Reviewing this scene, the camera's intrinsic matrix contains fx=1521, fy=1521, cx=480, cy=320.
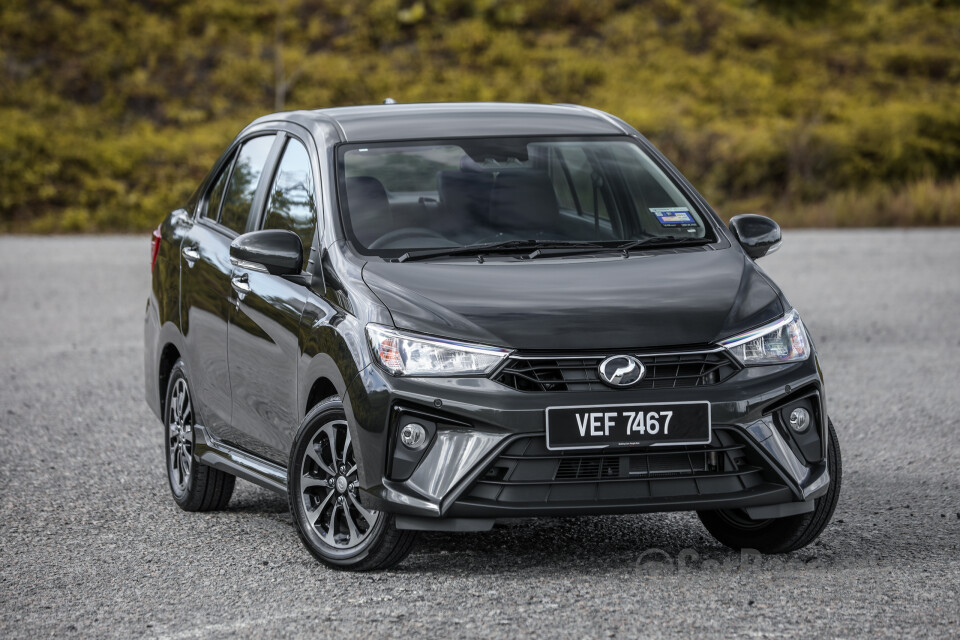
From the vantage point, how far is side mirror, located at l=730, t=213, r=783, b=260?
619cm

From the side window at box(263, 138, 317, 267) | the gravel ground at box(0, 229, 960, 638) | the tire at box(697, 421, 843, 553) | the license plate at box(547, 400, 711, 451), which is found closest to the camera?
the gravel ground at box(0, 229, 960, 638)

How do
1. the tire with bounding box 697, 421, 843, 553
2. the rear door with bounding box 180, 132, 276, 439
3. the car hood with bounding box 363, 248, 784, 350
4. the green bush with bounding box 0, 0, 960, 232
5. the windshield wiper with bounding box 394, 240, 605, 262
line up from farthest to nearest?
the green bush with bounding box 0, 0, 960, 232
the rear door with bounding box 180, 132, 276, 439
the windshield wiper with bounding box 394, 240, 605, 262
the tire with bounding box 697, 421, 843, 553
the car hood with bounding box 363, 248, 784, 350

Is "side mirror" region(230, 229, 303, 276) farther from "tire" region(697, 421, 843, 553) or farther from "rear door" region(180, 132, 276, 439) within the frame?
"tire" region(697, 421, 843, 553)

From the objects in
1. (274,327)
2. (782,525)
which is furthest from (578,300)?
(274,327)

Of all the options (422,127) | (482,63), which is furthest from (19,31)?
(422,127)

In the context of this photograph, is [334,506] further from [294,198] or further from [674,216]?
[674,216]

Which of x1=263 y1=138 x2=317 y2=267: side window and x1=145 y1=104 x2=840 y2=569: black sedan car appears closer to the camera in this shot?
x1=145 y1=104 x2=840 y2=569: black sedan car

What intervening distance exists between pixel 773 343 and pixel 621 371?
623mm

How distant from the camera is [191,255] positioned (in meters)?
7.09

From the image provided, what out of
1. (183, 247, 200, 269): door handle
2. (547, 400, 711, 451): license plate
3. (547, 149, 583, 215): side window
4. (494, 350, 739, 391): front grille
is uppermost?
Result: (547, 149, 583, 215): side window

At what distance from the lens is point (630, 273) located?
5535 millimetres

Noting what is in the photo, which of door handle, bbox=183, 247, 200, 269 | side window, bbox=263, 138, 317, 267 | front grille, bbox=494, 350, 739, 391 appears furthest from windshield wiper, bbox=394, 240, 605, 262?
door handle, bbox=183, 247, 200, 269

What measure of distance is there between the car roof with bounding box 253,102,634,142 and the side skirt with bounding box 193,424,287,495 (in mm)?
1391

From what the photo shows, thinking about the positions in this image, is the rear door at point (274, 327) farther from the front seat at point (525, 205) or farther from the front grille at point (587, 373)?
the front grille at point (587, 373)
